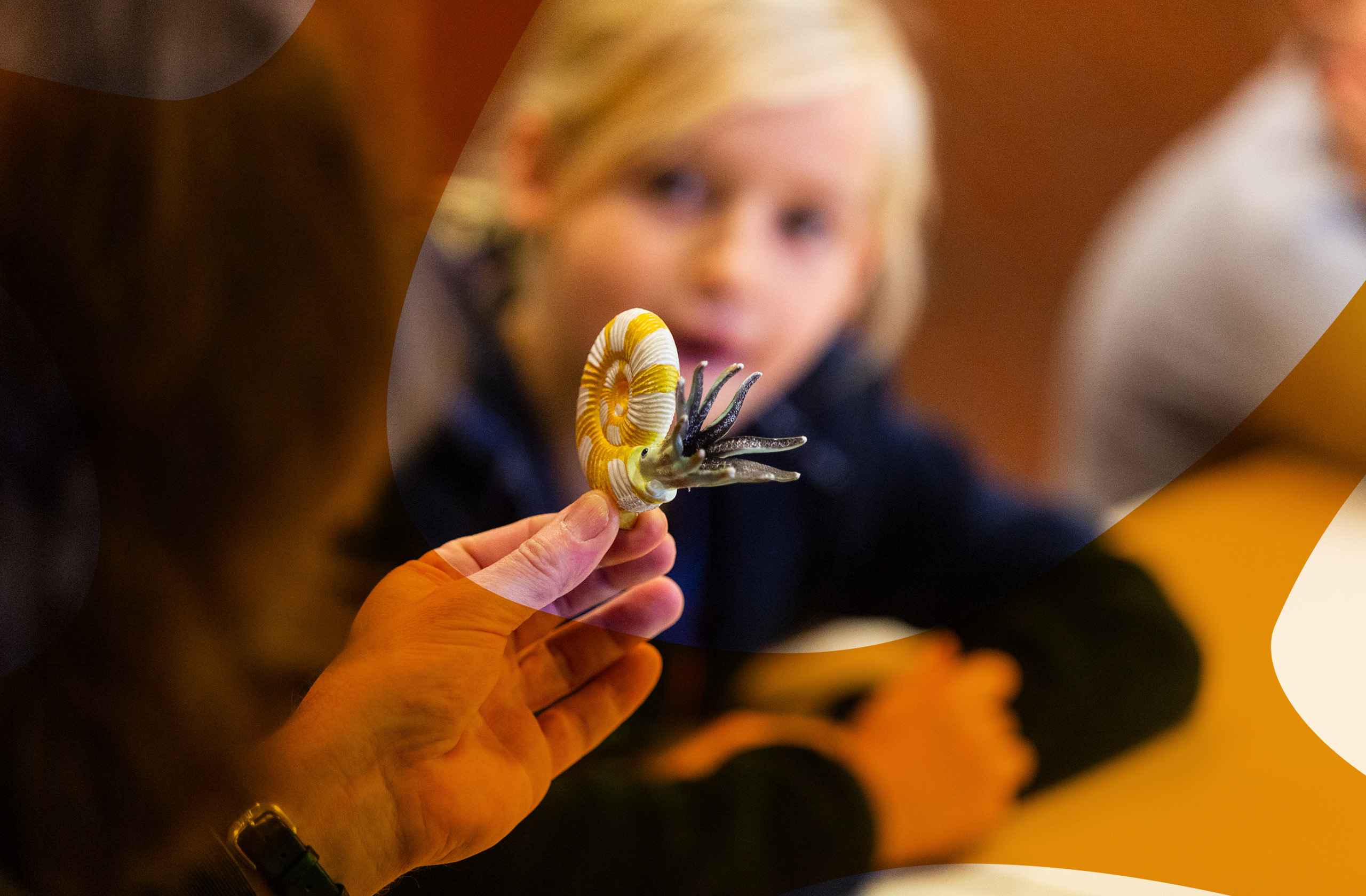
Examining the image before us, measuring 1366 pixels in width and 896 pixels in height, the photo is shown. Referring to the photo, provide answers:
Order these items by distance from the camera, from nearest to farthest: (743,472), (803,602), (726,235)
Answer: (743,472) < (726,235) < (803,602)

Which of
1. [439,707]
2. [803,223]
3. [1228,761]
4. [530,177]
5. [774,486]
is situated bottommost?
[1228,761]

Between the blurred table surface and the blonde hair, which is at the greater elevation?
the blonde hair

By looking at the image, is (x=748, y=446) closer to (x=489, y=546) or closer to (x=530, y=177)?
(x=489, y=546)

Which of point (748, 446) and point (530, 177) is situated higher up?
point (530, 177)

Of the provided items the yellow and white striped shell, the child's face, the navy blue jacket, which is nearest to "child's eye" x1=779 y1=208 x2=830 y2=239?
the child's face

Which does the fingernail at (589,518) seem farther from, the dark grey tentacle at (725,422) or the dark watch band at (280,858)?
the dark watch band at (280,858)

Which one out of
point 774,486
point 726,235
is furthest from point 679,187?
point 774,486

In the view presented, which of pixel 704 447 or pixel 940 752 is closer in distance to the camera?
pixel 704 447

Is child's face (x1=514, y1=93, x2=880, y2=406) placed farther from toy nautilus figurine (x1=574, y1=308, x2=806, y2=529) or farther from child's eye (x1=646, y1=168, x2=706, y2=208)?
toy nautilus figurine (x1=574, y1=308, x2=806, y2=529)
